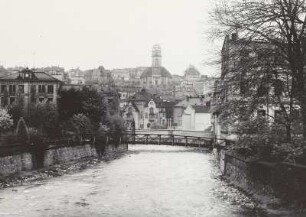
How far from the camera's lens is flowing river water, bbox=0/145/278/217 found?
74.0 feet

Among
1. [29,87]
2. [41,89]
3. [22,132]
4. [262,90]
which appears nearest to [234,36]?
[262,90]

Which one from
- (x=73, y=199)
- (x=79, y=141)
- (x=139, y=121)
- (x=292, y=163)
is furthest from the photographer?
(x=139, y=121)

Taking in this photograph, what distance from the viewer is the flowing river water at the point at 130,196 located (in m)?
22.5

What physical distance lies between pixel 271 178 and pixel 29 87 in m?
56.1

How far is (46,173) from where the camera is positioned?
3791 cm

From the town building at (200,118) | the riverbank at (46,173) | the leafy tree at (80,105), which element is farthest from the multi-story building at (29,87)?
the town building at (200,118)

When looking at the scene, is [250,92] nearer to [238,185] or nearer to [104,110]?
[238,185]

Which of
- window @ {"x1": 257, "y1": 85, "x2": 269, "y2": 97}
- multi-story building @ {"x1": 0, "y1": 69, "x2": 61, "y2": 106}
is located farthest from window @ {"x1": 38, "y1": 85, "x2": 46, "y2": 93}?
window @ {"x1": 257, "y1": 85, "x2": 269, "y2": 97}

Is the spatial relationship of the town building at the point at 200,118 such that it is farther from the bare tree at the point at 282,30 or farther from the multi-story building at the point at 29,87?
the bare tree at the point at 282,30

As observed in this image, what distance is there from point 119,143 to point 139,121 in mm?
60362

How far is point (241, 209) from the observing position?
2288 cm

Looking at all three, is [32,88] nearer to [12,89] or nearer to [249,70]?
[12,89]

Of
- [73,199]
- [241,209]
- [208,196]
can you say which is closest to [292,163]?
[241,209]

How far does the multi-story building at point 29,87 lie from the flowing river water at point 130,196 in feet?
114
